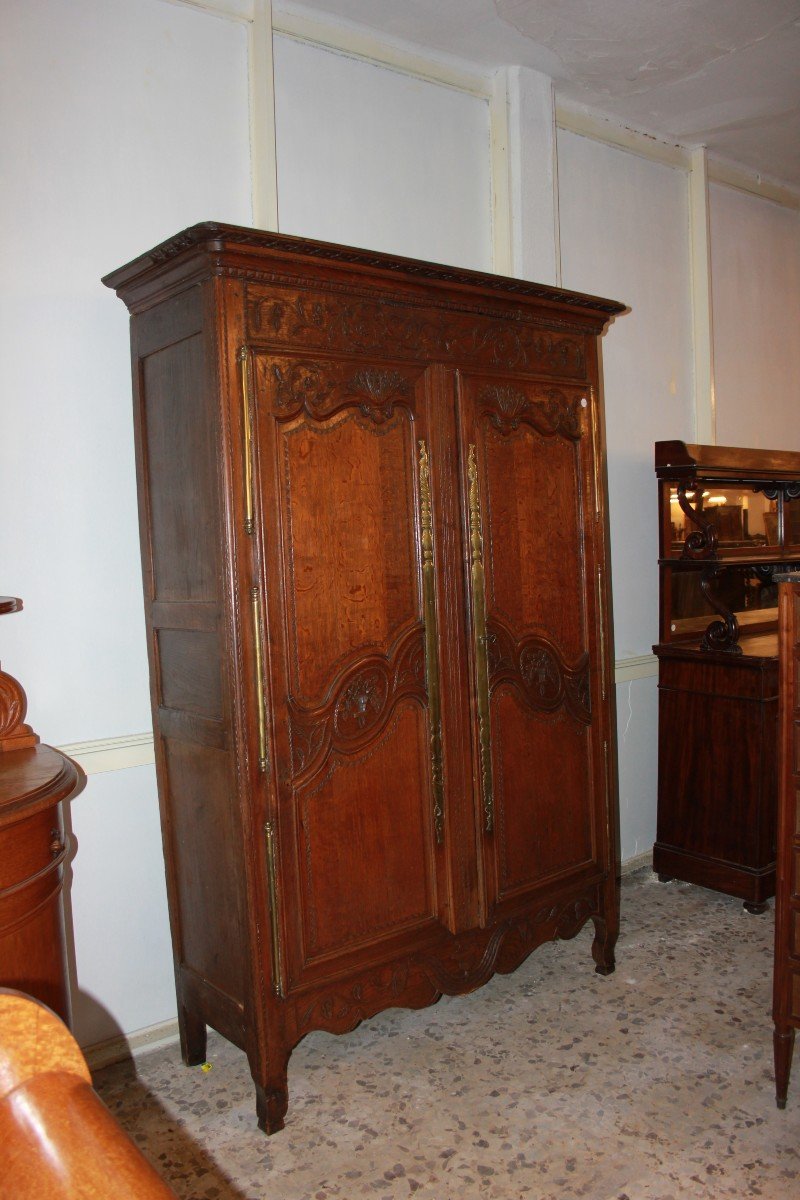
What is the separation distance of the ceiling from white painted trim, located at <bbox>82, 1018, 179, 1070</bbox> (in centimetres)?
308

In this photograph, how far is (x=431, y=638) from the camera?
→ 2.43m

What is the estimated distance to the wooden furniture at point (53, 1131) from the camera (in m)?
0.50

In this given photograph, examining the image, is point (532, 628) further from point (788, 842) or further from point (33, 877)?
point (33, 877)

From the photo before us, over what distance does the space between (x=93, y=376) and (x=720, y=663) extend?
2.45 meters

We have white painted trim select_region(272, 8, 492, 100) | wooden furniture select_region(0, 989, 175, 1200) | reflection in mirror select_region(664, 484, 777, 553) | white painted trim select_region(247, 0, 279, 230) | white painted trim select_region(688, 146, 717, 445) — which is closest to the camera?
wooden furniture select_region(0, 989, 175, 1200)

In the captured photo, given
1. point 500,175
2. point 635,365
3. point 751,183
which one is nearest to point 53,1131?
point 500,175

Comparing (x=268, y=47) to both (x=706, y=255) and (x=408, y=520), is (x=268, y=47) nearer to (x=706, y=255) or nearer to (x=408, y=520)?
(x=408, y=520)

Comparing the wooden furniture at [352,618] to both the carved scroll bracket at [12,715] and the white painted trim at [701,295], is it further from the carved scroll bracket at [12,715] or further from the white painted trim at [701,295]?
the white painted trim at [701,295]

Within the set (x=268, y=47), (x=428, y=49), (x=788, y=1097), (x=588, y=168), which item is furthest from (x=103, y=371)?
(x=788, y=1097)

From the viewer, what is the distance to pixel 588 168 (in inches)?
144

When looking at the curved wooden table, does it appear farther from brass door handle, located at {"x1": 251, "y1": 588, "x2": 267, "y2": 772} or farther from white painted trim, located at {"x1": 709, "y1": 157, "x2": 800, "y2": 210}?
white painted trim, located at {"x1": 709, "y1": 157, "x2": 800, "y2": 210}

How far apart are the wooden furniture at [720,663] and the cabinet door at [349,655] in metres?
1.50

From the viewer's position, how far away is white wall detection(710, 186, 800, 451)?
13.9ft

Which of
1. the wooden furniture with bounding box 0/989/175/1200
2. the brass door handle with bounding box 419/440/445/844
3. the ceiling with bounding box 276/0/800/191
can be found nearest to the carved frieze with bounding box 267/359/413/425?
the brass door handle with bounding box 419/440/445/844
